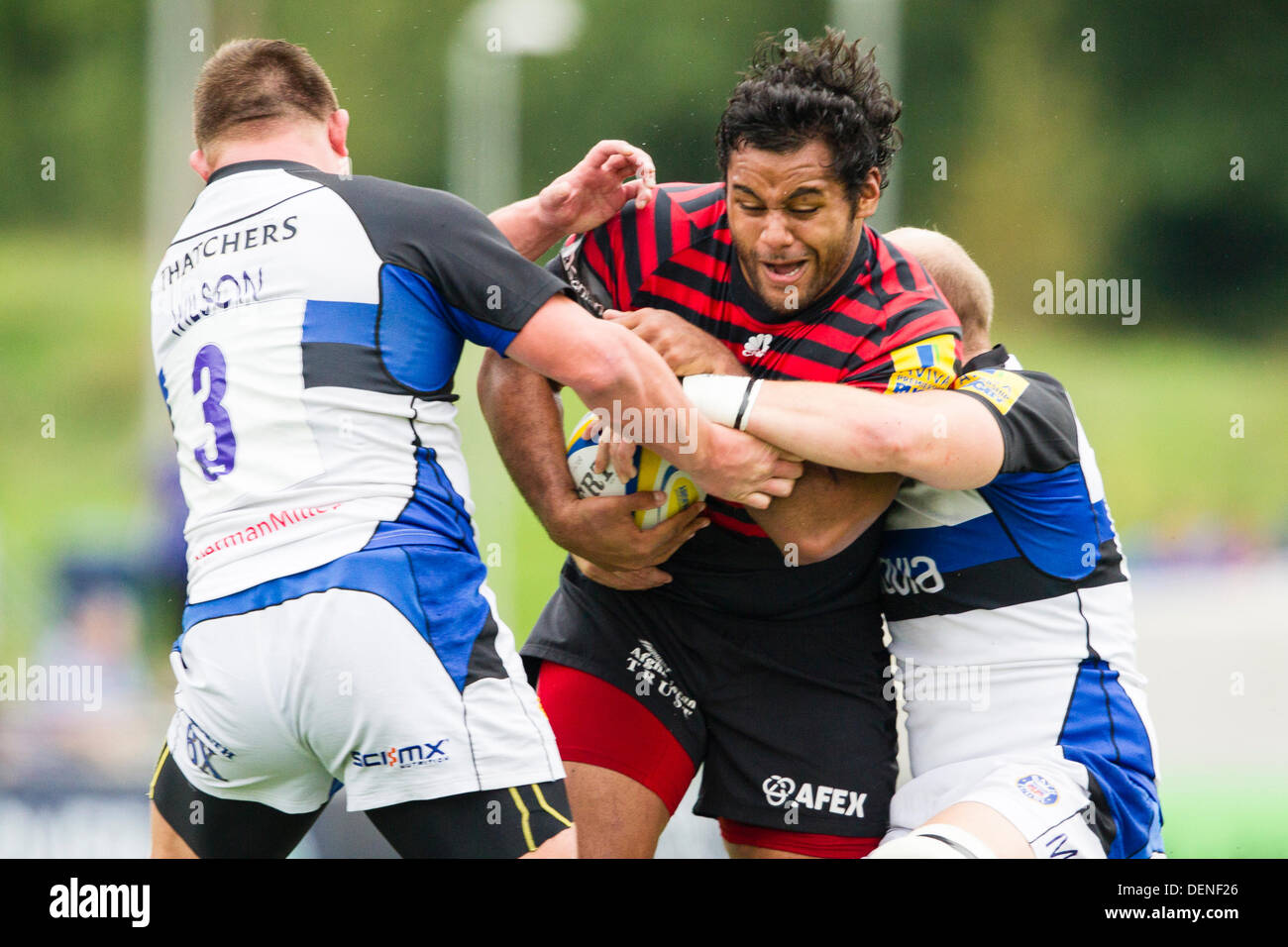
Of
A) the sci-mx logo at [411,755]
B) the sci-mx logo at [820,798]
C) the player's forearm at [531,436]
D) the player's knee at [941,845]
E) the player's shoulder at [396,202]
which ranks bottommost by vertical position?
the sci-mx logo at [820,798]

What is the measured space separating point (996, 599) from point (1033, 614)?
93mm

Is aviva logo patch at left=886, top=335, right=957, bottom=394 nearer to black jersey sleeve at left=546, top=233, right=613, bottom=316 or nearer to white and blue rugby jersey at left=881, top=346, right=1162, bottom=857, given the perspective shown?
white and blue rugby jersey at left=881, top=346, right=1162, bottom=857

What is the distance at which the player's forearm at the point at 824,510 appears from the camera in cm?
317

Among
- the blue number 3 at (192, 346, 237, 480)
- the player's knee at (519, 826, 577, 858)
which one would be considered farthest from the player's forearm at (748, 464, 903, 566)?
the blue number 3 at (192, 346, 237, 480)

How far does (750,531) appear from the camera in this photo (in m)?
3.39

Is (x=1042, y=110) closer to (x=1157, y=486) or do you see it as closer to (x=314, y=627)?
(x=1157, y=486)

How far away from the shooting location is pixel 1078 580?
10.7 ft

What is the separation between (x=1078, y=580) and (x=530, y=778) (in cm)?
142

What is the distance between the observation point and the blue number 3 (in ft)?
8.87

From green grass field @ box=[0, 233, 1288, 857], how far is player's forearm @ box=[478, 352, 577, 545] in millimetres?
8298

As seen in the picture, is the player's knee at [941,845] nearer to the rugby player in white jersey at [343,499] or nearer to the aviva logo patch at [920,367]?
the rugby player in white jersey at [343,499]

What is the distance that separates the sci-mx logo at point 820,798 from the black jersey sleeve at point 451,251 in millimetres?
1413

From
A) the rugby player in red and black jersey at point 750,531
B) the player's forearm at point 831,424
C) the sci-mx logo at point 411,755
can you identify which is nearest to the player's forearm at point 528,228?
the rugby player in red and black jersey at point 750,531

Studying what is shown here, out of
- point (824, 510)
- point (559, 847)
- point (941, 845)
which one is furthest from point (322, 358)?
point (941, 845)
